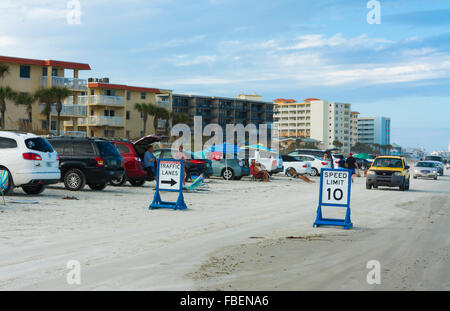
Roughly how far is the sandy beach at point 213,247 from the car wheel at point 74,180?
2.52m

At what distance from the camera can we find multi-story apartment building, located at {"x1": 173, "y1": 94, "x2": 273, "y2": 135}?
120 meters

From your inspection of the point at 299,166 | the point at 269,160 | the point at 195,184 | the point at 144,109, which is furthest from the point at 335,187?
the point at 144,109

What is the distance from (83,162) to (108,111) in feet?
181

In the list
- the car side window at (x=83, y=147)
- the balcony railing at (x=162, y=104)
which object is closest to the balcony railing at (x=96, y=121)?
the balcony railing at (x=162, y=104)

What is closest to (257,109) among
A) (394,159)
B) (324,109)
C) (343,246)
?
(324,109)

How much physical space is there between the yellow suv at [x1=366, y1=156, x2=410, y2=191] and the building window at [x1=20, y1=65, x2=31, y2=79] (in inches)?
1684

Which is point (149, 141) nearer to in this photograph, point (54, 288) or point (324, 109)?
point (54, 288)

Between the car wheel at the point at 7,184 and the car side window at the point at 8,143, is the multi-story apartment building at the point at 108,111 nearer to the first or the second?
the car side window at the point at 8,143

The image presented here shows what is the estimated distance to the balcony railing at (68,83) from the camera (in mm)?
59500

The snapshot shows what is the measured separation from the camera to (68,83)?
6144 centimetres

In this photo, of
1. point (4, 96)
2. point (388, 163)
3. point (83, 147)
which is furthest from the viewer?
point (4, 96)

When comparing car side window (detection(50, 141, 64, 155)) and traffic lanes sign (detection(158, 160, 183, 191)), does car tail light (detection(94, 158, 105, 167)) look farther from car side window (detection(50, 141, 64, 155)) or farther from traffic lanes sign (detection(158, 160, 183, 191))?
traffic lanes sign (detection(158, 160, 183, 191))

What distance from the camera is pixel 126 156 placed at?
76.4ft

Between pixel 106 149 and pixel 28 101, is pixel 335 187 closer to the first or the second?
pixel 106 149
